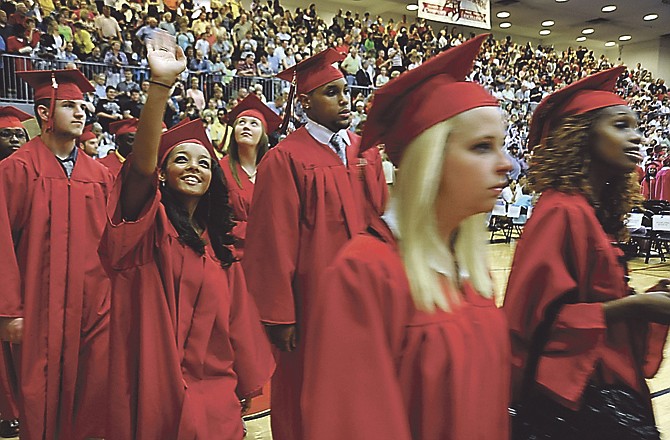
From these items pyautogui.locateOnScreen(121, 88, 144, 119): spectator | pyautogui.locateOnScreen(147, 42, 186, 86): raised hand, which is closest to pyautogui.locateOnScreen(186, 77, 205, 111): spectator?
pyautogui.locateOnScreen(121, 88, 144, 119): spectator

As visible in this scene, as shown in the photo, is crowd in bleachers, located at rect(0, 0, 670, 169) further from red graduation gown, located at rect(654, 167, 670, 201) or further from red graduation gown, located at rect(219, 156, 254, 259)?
red graduation gown, located at rect(219, 156, 254, 259)

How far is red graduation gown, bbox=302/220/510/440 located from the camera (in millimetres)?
1219

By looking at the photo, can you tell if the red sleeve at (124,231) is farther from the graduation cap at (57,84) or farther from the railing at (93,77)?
the railing at (93,77)

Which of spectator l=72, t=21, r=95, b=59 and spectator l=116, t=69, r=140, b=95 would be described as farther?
spectator l=72, t=21, r=95, b=59

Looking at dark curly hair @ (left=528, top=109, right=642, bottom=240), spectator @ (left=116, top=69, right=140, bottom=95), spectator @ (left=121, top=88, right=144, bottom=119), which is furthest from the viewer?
spectator @ (left=116, top=69, right=140, bottom=95)

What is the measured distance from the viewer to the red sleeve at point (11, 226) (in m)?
3.07

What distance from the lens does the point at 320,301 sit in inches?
51.2

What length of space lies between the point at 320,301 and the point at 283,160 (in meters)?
1.73

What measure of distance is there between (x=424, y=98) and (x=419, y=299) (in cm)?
43

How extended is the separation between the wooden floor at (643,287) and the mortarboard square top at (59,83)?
2.17 m

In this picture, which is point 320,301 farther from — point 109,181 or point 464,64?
point 109,181

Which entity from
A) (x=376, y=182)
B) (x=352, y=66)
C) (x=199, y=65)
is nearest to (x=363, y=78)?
(x=352, y=66)

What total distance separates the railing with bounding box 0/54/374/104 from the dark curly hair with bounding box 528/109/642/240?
1060 cm

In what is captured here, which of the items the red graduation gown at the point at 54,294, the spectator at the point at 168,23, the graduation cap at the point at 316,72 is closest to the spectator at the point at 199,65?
the spectator at the point at 168,23
